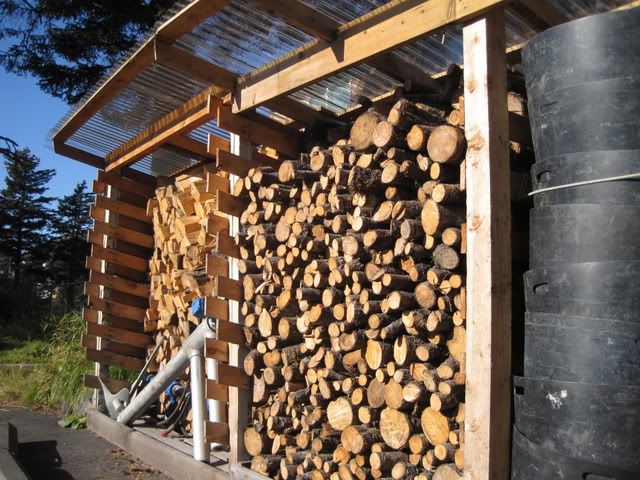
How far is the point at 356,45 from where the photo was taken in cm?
391

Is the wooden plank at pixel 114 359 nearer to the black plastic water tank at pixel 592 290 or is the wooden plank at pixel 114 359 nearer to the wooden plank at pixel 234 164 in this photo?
the wooden plank at pixel 234 164

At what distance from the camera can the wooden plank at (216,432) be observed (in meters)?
4.88

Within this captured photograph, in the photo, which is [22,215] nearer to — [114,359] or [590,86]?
[114,359]

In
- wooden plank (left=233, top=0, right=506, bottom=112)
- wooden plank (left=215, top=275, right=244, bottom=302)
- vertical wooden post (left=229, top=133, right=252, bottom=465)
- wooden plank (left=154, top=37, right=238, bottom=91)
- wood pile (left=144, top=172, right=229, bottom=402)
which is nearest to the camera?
wooden plank (left=233, top=0, right=506, bottom=112)

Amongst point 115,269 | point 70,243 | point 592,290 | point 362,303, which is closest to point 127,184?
point 115,269

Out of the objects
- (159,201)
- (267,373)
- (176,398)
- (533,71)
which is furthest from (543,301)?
(159,201)

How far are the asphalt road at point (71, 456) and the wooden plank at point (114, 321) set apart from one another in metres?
1.18

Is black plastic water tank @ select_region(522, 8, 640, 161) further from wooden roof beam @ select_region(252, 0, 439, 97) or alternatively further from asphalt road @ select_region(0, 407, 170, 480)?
asphalt road @ select_region(0, 407, 170, 480)

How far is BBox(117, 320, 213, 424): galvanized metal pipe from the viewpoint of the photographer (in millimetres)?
5547

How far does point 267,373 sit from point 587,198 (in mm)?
2549

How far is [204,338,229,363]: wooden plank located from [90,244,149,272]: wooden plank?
3202 millimetres

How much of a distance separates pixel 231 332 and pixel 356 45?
2154 millimetres

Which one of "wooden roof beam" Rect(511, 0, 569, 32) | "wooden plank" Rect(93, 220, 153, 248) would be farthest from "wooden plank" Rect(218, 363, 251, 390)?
"wooden plank" Rect(93, 220, 153, 248)

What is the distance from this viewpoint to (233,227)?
5059 mm
